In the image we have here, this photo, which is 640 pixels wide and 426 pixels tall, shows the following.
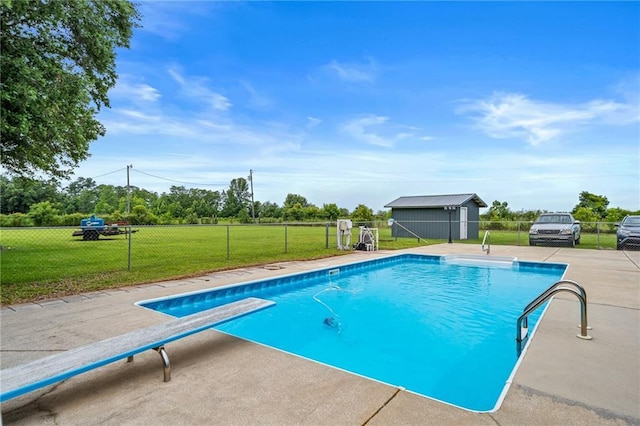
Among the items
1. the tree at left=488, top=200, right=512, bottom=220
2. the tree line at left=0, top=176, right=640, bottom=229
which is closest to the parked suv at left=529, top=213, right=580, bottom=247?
the tree line at left=0, top=176, right=640, bottom=229

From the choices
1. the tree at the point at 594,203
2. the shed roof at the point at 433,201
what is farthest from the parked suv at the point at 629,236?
the tree at the point at 594,203

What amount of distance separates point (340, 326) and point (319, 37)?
979 centimetres

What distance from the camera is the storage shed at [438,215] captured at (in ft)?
55.8

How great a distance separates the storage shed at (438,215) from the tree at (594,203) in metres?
10.6

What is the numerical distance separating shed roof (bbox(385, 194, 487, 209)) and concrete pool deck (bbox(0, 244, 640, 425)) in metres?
14.0

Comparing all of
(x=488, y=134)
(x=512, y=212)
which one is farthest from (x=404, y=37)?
(x=512, y=212)

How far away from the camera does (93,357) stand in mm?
2156

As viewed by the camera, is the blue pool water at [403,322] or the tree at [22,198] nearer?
the blue pool water at [403,322]

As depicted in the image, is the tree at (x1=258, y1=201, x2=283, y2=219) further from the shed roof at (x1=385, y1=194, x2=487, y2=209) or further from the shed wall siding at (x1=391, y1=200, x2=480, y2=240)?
the shed wall siding at (x1=391, y1=200, x2=480, y2=240)

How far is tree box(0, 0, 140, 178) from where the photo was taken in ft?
14.5

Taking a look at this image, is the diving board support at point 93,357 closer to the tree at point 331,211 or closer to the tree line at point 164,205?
the tree line at point 164,205

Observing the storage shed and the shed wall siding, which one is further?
the shed wall siding

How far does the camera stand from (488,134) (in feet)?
49.0

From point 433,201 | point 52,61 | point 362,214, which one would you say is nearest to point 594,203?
point 433,201
